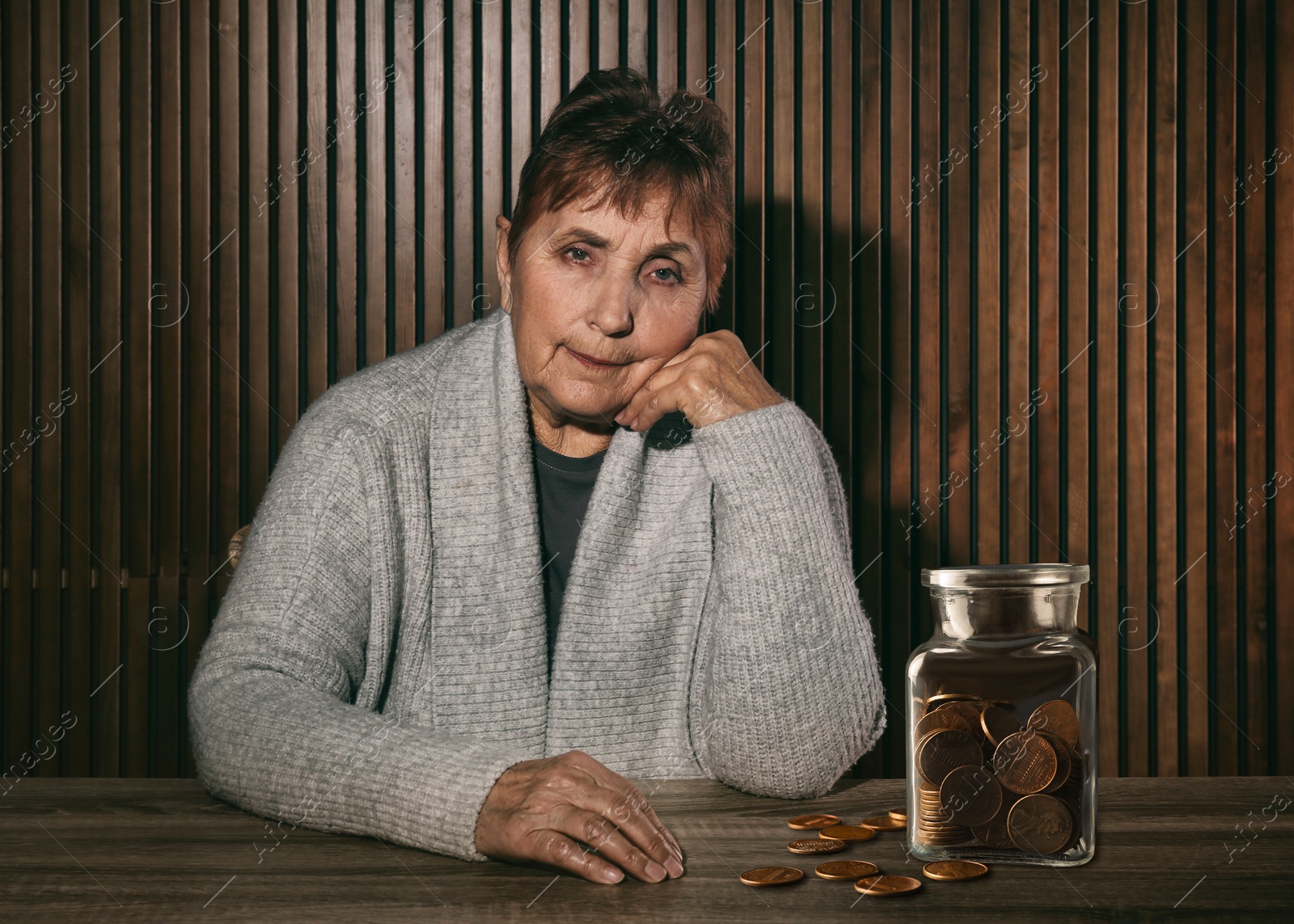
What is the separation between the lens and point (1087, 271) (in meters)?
2.80

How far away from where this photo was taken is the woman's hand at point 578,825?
874mm

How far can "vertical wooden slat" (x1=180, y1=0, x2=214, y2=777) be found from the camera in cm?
266

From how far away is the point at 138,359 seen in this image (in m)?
2.65

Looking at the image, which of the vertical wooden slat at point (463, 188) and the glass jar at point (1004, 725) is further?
the vertical wooden slat at point (463, 188)

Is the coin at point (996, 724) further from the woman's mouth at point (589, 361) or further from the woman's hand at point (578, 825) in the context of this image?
the woman's mouth at point (589, 361)

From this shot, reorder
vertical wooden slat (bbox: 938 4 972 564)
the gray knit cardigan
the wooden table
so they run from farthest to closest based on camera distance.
Answer: 1. vertical wooden slat (bbox: 938 4 972 564)
2. the gray knit cardigan
3. the wooden table

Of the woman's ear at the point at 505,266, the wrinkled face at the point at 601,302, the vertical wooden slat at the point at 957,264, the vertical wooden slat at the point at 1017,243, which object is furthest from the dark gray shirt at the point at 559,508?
the vertical wooden slat at the point at 1017,243

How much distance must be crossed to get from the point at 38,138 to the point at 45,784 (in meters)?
2.10

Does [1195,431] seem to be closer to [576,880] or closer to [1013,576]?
[1013,576]

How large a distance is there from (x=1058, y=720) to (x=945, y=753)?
10cm

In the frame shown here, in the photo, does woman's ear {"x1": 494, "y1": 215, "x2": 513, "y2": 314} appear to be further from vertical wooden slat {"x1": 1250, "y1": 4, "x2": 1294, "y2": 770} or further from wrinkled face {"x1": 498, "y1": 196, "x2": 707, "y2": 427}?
vertical wooden slat {"x1": 1250, "y1": 4, "x2": 1294, "y2": 770}

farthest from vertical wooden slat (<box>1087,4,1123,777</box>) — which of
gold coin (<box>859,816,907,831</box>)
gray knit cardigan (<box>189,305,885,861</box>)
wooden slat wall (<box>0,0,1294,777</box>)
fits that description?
gold coin (<box>859,816,907,831</box>)

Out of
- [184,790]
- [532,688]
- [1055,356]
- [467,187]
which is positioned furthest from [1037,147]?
[184,790]

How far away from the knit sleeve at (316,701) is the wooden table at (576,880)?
32mm
